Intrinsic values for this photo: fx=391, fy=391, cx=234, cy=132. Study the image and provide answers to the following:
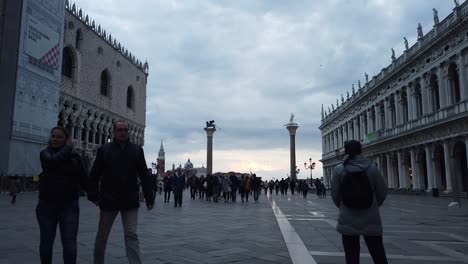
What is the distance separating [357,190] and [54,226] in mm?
2966

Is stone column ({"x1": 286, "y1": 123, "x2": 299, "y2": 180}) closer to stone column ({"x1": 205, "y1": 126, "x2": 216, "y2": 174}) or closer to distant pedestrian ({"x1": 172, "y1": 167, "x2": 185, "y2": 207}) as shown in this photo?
stone column ({"x1": 205, "y1": 126, "x2": 216, "y2": 174})

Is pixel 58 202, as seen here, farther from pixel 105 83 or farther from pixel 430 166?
pixel 105 83

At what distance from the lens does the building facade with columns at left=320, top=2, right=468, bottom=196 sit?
26828mm

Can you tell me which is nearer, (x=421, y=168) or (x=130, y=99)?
(x=421, y=168)

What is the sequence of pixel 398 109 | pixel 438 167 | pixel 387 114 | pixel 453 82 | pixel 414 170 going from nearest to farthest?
pixel 453 82
pixel 438 167
pixel 414 170
pixel 398 109
pixel 387 114

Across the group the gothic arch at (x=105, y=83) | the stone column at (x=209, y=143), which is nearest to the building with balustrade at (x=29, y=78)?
the gothic arch at (x=105, y=83)

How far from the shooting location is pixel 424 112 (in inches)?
1266

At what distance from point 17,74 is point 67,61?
1822cm

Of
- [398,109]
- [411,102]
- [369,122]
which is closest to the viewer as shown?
[411,102]

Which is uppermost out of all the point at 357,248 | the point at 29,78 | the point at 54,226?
the point at 29,78

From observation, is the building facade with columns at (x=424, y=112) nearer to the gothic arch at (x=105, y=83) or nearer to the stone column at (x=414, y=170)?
the stone column at (x=414, y=170)

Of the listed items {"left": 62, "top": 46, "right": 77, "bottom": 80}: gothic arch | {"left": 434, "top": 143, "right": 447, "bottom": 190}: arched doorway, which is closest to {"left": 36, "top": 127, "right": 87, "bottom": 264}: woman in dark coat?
{"left": 434, "top": 143, "right": 447, "bottom": 190}: arched doorway

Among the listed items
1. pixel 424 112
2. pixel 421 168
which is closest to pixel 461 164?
pixel 421 168

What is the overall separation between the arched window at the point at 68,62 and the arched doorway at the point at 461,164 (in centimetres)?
3742
